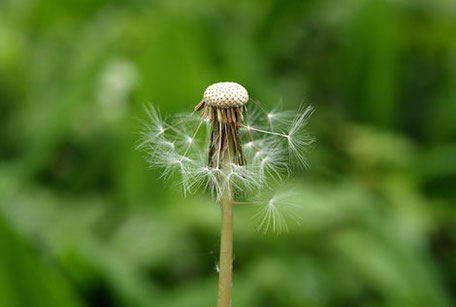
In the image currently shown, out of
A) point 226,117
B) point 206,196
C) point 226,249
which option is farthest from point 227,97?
point 206,196

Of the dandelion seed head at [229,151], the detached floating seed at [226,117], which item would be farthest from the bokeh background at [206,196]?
the detached floating seed at [226,117]

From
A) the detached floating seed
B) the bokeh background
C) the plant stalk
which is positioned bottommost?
the plant stalk

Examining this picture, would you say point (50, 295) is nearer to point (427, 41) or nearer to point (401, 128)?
point (401, 128)

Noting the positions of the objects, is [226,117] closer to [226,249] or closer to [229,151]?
[229,151]

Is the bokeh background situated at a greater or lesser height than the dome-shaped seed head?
greater

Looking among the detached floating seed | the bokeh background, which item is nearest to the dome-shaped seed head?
the detached floating seed

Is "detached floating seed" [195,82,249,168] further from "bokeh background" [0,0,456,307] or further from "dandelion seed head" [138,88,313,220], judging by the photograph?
"bokeh background" [0,0,456,307]
